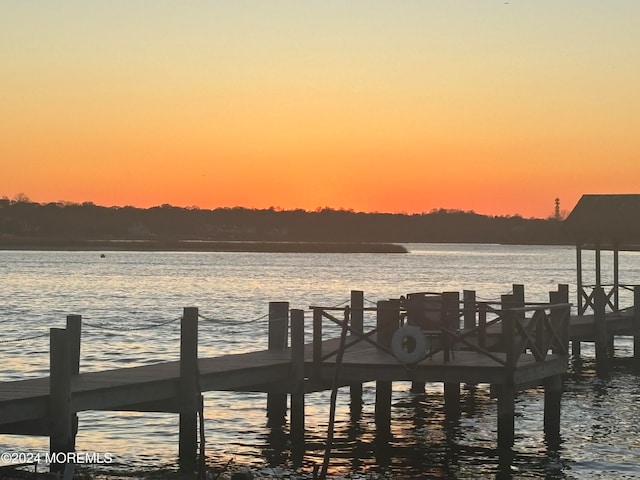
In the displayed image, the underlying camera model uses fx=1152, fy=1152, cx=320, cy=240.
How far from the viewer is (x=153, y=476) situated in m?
19.0

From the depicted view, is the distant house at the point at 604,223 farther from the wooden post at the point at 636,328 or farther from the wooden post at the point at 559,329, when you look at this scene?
the wooden post at the point at 559,329

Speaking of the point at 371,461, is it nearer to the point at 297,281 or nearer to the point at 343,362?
the point at 343,362

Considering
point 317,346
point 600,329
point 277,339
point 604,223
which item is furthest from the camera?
point 604,223

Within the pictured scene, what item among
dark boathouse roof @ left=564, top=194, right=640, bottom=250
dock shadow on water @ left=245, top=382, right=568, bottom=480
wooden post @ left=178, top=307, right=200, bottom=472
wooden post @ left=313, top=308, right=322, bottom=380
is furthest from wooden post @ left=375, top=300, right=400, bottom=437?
dark boathouse roof @ left=564, top=194, right=640, bottom=250

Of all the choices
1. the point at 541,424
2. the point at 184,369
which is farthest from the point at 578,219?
the point at 184,369

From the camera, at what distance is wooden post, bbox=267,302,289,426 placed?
23.2 metres

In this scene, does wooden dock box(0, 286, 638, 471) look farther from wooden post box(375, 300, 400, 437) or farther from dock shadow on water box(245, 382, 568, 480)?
dock shadow on water box(245, 382, 568, 480)

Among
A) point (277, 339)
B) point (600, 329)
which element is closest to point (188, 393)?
point (277, 339)

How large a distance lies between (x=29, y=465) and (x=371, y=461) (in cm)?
610

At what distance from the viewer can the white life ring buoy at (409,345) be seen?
19.5 metres

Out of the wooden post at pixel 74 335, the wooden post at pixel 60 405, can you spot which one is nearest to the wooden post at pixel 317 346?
the wooden post at pixel 74 335

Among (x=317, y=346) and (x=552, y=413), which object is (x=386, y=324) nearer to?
(x=317, y=346)

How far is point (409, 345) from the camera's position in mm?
19641

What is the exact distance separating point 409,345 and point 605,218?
753 inches
